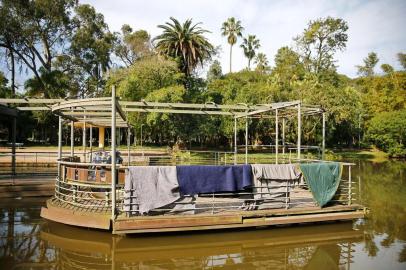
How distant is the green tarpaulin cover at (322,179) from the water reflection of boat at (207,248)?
106 centimetres

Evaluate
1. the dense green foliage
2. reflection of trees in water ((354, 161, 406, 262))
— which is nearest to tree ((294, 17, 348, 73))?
the dense green foliage

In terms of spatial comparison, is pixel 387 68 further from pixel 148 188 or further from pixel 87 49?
pixel 148 188

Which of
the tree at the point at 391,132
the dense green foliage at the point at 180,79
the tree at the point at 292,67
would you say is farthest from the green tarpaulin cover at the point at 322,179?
the tree at the point at 391,132

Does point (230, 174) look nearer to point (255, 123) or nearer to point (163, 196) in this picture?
point (163, 196)

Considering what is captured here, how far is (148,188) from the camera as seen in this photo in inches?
361

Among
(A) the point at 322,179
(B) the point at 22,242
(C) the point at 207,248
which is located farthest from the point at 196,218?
(B) the point at 22,242

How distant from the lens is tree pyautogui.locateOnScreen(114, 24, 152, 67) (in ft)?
166

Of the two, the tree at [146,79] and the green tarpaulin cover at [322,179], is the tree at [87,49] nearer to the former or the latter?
the tree at [146,79]

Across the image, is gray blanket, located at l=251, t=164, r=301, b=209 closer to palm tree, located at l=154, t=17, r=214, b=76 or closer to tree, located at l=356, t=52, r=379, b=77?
palm tree, located at l=154, t=17, r=214, b=76

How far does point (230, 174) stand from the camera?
9.99 meters

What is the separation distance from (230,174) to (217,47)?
34.6 metres

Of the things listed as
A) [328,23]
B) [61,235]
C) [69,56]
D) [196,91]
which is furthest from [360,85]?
[61,235]

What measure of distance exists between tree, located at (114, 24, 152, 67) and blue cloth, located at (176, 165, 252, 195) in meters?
42.0

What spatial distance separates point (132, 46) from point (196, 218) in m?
46.0
